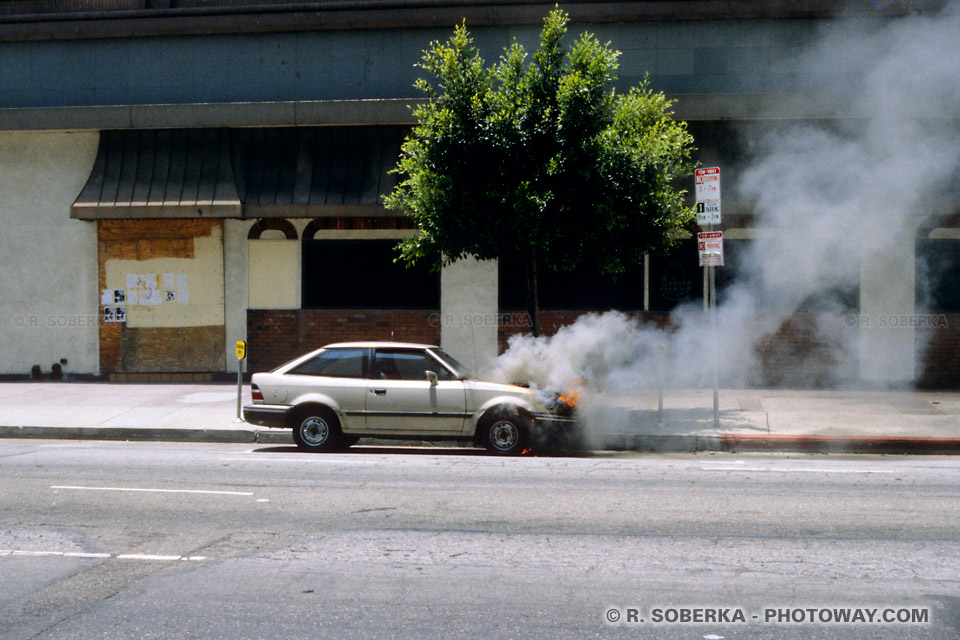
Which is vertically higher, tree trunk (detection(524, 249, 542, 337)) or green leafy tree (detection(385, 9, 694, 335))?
green leafy tree (detection(385, 9, 694, 335))

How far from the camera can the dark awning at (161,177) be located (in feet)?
50.7

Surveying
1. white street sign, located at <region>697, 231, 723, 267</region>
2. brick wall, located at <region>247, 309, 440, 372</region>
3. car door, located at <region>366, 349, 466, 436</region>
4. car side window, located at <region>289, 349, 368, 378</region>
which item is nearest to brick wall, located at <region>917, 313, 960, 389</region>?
white street sign, located at <region>697, 231, 723, 267</region>

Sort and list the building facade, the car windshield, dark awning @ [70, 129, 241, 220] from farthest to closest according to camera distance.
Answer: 1. dark awning @ [70, 129, 241, 220]
2. the building facade
3. the car windshield

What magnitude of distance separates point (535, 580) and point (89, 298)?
13928mm

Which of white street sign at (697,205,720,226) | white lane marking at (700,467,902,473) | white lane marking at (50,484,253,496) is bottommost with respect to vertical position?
white lane marking at (700,467,902,473)

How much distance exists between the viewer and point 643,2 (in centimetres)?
1501

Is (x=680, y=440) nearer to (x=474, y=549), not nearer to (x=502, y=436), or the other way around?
(x=502, y=436)

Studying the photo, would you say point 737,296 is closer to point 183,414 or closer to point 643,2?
point 643,2

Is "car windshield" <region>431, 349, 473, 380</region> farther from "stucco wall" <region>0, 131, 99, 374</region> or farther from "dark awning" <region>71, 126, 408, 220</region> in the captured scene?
"stucco wall" <region>0, 131, 99, 374</region>

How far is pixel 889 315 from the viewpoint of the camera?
1477cm

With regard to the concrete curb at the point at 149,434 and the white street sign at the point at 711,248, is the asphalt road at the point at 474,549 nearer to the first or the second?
the concrete curb at the point at 149,434

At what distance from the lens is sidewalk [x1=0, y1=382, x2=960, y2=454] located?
418 inches

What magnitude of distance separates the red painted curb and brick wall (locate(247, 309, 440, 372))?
6.63 metres

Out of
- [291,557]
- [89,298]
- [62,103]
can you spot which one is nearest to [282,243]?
[89,298]
